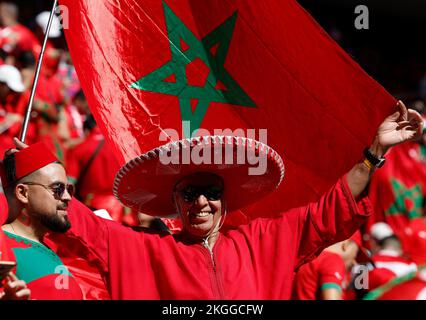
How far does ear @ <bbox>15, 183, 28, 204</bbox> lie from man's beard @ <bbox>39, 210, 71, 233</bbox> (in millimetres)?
117

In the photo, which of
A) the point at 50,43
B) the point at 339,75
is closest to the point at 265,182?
the point at 339,75

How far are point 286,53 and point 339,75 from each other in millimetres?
322

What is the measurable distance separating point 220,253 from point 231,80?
115cm

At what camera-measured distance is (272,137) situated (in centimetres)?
490

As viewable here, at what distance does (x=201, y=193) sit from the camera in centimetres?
432

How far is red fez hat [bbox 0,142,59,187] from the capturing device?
427 cm

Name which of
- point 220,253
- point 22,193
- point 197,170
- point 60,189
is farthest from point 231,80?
point 22,193

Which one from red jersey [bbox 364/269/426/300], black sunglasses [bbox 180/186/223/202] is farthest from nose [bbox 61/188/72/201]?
red jersey [bbox 364/269/426/300]

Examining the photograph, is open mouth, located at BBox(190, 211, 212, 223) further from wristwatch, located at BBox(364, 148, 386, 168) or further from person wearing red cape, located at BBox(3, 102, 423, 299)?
wristwatch, located at BBox(364, 148, 386, 168)

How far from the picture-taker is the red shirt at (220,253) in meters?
4.17

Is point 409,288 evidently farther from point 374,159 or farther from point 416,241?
point 416,241

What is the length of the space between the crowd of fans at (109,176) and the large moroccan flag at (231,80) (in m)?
0.61

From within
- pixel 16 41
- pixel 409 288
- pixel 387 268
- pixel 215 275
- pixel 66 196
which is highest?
pixel 16 41
